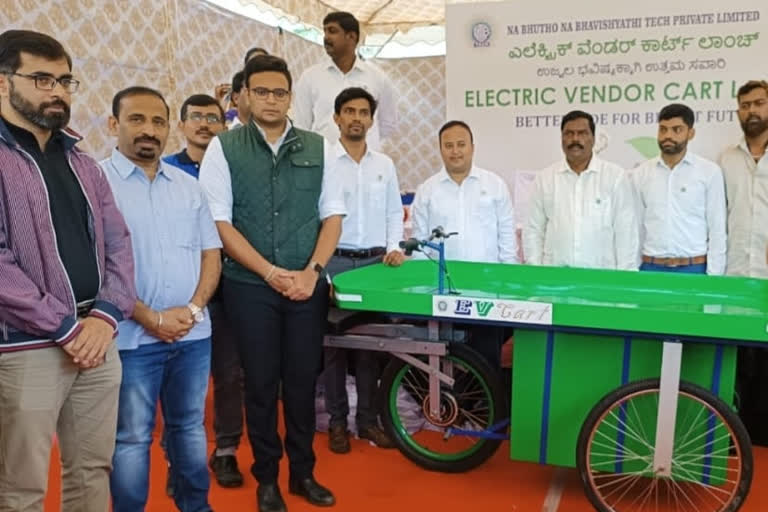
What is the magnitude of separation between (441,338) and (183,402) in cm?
104

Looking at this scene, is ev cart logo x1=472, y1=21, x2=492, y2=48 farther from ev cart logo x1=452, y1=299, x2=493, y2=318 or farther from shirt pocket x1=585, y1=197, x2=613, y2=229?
ev cart logo x1=452, y1=299, x2=493, y2=318

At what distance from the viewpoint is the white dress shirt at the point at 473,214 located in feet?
10.9

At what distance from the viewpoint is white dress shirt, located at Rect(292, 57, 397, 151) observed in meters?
4.01

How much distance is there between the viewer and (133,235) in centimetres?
201

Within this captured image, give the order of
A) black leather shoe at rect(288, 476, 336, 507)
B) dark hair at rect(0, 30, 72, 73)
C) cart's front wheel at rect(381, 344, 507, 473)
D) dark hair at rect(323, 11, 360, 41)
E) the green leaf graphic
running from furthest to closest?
the green leaf graphic → dark hair at rect(323, 11, 360, 41) → cart's front wheel at rect(381, 344, 507, 473) → black leather shoe at rect(288, 476, 336, 507) → dark hair at rect(0, 30, 72, 73)

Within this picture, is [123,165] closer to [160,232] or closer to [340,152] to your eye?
[160,232]

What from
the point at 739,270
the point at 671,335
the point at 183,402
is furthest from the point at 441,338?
the point at 739,270

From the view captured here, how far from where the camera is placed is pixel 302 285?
2338mm

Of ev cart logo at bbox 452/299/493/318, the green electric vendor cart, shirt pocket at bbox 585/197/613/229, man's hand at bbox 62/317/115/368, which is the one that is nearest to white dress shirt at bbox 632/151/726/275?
shirt pocket at bbox 585/197/613/229

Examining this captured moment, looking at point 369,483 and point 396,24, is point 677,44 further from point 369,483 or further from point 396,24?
point 396,24

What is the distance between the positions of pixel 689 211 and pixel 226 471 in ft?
8.11

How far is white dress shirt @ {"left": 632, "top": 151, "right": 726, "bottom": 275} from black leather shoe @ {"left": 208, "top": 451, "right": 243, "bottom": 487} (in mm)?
2254

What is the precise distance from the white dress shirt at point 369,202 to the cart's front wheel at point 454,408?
68 cm

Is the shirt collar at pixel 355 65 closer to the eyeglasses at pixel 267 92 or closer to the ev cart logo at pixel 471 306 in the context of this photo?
the eyeglasses at pixel 267 92
